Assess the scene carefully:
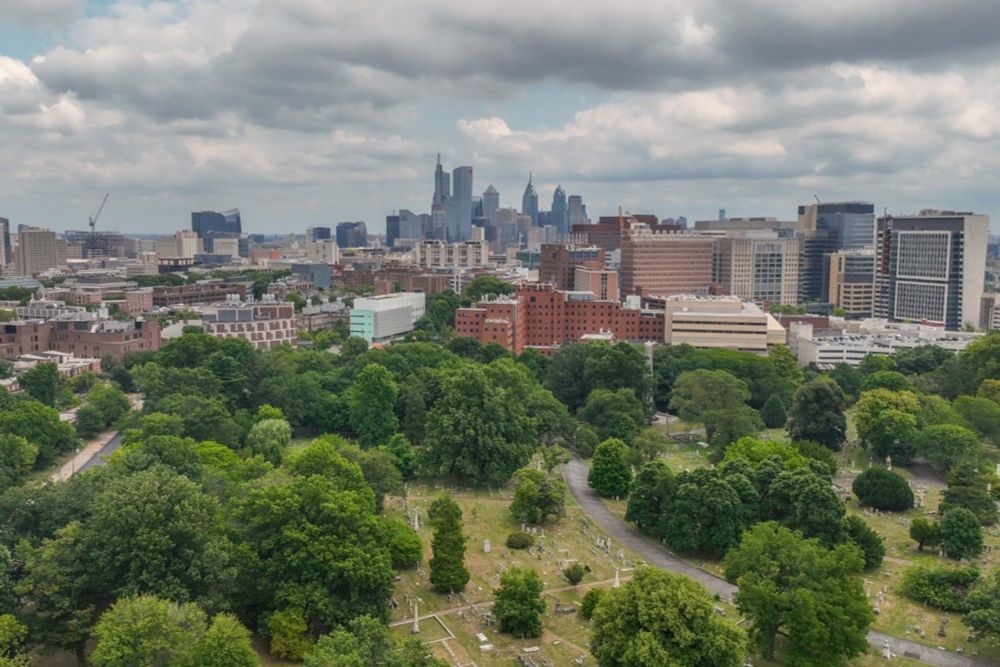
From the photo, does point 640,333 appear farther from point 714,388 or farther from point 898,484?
point 898,484

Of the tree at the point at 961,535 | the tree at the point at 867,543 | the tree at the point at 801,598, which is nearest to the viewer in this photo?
the tree at the point at 801,598

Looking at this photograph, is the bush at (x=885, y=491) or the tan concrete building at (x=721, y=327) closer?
the bush at (x=885, y=491)

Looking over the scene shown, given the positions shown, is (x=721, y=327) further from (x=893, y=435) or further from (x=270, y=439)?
(x=270, y=439)

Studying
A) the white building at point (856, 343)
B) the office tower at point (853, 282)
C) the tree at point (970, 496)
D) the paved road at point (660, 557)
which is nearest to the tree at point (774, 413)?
the paved road at point (660, 557)

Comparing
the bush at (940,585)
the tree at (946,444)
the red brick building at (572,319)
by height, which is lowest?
the bush at (940,585)

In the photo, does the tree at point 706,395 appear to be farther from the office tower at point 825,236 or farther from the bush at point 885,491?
the office tower at point 825,236

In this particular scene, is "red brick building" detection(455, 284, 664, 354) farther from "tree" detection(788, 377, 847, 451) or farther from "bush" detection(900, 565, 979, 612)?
"bush" detection(900, 565, 979, 612)

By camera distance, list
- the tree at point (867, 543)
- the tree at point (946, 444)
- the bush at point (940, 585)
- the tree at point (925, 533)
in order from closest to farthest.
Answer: the bush at point (940, 585)
the tree at point (867, 543)
the tree at point (925, 533)
the tree at point (946, 444)
